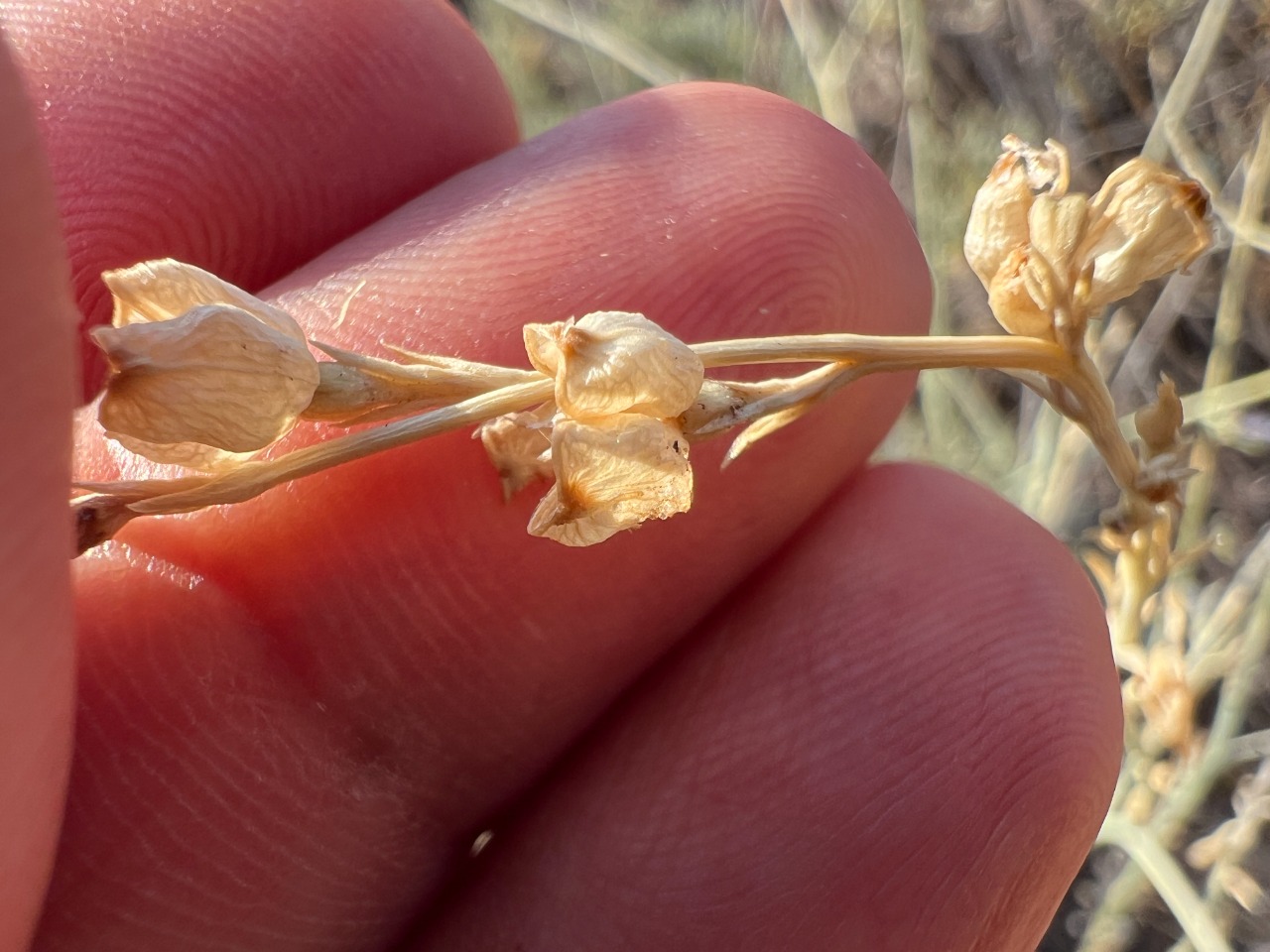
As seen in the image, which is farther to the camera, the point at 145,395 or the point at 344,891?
the point at 344,891

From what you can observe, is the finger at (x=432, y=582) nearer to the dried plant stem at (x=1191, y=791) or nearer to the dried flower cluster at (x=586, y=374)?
the dried flower cluster at (x=586, y=374)

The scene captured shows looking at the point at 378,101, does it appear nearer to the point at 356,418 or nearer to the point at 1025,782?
the point at 356,418

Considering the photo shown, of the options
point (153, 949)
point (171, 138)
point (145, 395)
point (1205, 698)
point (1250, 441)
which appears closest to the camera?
point (145, 395)

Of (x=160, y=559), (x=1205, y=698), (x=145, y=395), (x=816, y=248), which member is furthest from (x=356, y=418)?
(x=1205, y=698)

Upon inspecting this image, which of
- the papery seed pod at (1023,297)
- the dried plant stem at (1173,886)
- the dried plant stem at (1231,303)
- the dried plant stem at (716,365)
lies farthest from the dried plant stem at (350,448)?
the dried plant stem at (1231,303)

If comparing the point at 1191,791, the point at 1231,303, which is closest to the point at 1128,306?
the point at 1231,303

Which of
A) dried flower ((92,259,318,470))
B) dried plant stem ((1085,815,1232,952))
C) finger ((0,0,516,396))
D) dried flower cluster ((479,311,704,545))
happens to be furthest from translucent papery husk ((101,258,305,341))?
dried plant stem ((1085,815,1232,952))
